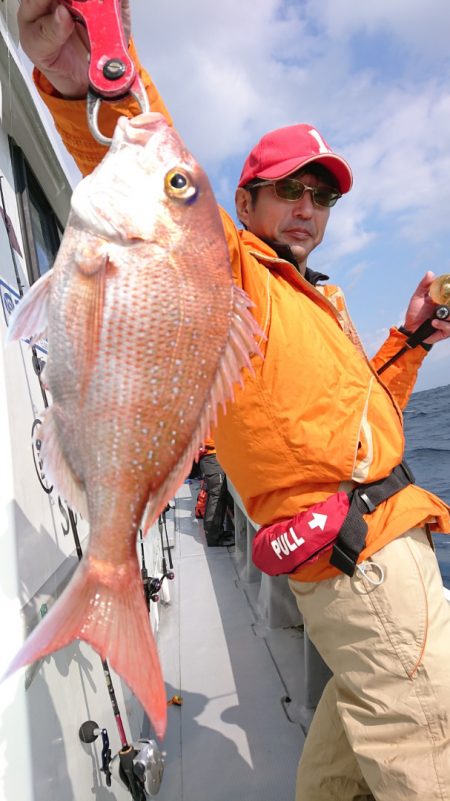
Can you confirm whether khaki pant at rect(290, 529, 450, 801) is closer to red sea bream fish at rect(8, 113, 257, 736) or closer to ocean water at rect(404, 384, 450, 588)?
red sea bream fish at rect(8, 113, 257, 736)

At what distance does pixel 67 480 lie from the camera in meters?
0.95

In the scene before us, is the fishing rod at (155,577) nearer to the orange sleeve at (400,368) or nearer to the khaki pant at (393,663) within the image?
the khaki pant at (393,663)

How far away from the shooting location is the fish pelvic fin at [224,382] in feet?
3.19

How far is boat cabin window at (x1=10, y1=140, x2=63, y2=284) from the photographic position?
2012mm

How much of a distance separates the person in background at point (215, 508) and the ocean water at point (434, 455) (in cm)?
253

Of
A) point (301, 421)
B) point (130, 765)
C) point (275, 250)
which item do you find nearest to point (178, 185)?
point (301, 421)

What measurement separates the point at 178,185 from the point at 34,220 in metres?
1.81

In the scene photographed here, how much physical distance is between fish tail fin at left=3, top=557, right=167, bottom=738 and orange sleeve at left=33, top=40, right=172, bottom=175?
1055 mm

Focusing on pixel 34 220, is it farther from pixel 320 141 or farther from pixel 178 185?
pixel 178 185

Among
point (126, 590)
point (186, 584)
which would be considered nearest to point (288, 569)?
point (126, 590)

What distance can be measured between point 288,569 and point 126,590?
0.90 metres

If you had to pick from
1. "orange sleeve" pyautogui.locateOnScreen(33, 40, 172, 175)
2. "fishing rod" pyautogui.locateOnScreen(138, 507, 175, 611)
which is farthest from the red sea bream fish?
"orange sleeve" pyautogui.locateOnScreen(33, 40, 172, 175)

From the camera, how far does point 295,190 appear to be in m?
2.03

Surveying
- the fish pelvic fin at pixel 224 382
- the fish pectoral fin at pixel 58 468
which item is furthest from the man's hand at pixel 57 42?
the fish pectoral fin at pixel 58 468
